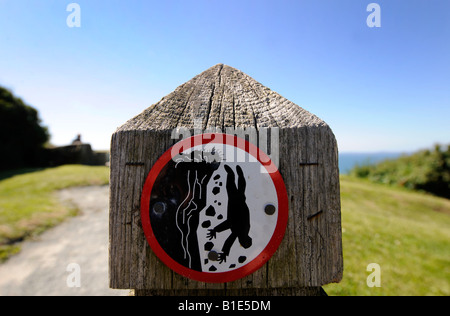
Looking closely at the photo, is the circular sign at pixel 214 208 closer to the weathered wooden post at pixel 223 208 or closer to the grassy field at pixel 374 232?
the weathered wooden post at pixel 223 208

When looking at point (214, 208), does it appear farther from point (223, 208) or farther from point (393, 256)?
point (393, 256)

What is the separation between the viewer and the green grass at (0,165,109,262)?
5.91 metres

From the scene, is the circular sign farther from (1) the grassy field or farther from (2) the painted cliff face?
(1) the grassy field

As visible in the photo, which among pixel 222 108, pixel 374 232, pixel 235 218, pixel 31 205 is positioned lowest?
pixel 374 232

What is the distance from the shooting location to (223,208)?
99 centimetres

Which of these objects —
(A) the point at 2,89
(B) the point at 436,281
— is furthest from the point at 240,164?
(A) the point at 2,89

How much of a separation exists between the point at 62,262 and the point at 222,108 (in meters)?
5.74

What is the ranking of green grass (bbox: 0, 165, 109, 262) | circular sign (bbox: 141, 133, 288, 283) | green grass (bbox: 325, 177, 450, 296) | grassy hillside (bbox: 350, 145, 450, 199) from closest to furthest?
circular sign (bbox: 141, 133, 288, 283)
green grass (bbox: 325, 177, 450, 296)
green grass (bbox: 0, 165, 109, 262)
grassy hillside (bbox: 350, 145, 450, 199)

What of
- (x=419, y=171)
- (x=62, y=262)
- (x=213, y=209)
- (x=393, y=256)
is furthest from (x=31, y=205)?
(x=419, y=171)

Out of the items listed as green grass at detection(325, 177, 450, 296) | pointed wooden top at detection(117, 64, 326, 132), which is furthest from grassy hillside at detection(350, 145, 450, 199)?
pointed wooden top at detection(117, 64, 326, 132)
